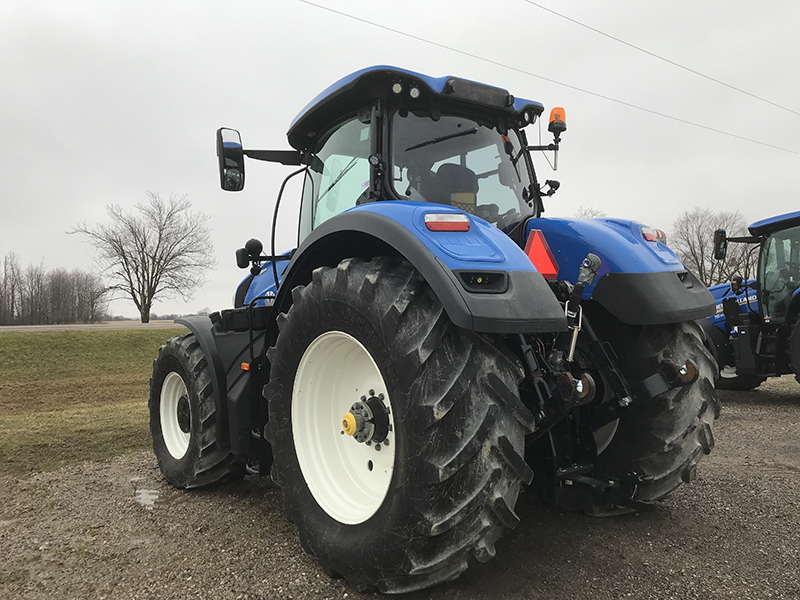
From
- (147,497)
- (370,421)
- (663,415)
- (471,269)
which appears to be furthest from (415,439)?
(147,497)

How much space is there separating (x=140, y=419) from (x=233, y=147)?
14.1 ft

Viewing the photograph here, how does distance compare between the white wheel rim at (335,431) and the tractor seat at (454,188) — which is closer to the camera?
the white wheel rim at (335,431)

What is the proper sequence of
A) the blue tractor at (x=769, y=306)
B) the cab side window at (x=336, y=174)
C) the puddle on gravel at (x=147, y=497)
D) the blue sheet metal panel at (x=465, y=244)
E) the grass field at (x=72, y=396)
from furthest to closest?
the blue tractor at (x=769, y=306)
the grass field at (x=72, y=396)
the puddle on gravel at (x=147, y=497)
the cab side window at (x=336, y=174)
the blue sheet metal panel at (x=465, y=244)

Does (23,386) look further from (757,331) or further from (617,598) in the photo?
(757,331)

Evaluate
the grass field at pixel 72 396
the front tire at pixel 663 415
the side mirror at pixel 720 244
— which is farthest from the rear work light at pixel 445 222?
the side mirror at pixel 720 244

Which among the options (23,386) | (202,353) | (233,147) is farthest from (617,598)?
(23,386)

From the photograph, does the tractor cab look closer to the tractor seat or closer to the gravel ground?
the tractor seat

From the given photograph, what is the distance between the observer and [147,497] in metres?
3.55

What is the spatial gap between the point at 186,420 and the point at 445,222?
265cm

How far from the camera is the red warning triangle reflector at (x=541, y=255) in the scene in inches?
104

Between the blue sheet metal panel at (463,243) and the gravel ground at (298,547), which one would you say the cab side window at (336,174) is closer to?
the blue sheet metal panel at (463,243)

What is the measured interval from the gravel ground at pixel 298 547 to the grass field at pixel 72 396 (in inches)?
40.9

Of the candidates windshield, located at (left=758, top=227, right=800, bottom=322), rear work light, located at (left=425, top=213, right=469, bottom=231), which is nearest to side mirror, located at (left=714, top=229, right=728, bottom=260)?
windshield, located at (left=758, top=227, right=800, bottom=322)

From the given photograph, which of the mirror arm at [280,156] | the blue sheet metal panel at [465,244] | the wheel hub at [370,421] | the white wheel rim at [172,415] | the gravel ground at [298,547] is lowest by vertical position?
the gravel ground at [298,547]
